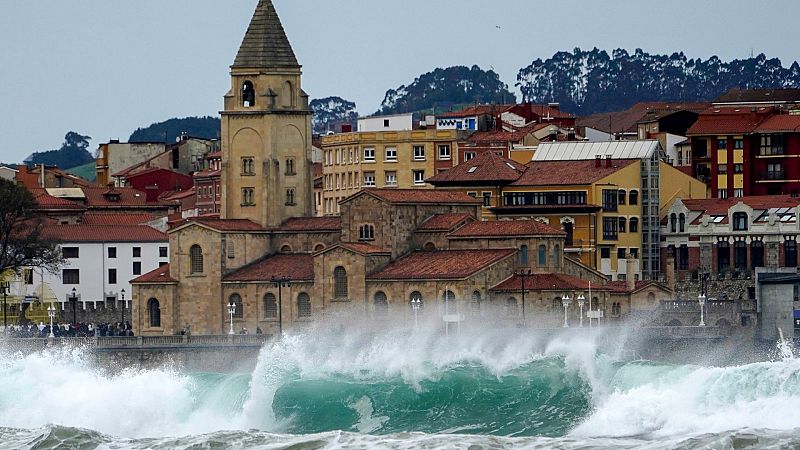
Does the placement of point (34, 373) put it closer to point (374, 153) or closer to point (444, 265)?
point (444, 265)

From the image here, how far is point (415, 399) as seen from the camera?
84.5 meters

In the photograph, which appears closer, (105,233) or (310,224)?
(310,224)

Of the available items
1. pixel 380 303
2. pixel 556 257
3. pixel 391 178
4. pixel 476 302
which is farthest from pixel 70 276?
pixel 476 302

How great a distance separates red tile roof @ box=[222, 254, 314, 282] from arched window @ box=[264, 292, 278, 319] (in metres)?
0.74

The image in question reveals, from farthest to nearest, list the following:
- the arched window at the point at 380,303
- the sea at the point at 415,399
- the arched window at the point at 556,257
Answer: the arched window at the point at 556,257 → the arched window at the point at 380,303 → the sea at the point at 415,399

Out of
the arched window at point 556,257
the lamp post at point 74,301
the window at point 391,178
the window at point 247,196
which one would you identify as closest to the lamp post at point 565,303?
the arched window at point 556,257

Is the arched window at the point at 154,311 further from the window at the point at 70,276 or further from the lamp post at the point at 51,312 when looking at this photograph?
the window at the point at 70,276

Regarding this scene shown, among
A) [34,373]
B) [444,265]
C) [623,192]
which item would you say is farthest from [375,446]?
[623,192]

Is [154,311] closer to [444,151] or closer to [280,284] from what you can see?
[280,284]

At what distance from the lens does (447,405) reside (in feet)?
274

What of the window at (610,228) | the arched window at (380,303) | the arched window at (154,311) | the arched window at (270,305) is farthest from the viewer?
the window at (610,228)

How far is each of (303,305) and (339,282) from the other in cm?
259

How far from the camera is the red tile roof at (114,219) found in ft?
467

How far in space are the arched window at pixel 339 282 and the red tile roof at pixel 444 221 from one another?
4.09 metres
